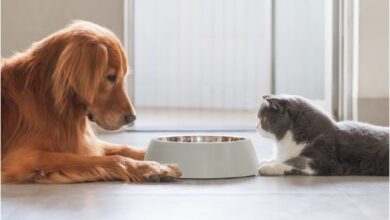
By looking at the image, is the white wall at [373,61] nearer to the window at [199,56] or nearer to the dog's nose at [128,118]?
the window at [199,56]

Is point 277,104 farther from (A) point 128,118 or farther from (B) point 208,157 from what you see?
(A) point 128,118

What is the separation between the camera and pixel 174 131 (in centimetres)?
369

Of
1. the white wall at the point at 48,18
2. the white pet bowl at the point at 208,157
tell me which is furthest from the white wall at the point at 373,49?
the white pet bowl at the point at 208,157

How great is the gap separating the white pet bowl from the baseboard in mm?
1569

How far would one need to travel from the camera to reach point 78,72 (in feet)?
6.94

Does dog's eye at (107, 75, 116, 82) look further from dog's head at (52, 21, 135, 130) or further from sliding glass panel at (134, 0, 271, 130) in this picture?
sliding glass panel at (134, 0, 271, 130)

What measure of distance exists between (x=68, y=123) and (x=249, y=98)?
2992 mm

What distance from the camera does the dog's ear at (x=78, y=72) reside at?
211cm

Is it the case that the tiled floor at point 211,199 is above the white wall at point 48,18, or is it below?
below

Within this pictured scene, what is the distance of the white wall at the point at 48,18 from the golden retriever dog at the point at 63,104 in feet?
4.88

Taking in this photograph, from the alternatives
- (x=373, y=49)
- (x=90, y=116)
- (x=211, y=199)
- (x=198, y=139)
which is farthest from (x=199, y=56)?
(x=211, y=199)

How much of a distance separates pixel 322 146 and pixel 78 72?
0.79 metres

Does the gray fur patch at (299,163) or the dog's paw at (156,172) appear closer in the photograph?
the dog's paw at (156,172)

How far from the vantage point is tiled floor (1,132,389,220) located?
1.59 metres
